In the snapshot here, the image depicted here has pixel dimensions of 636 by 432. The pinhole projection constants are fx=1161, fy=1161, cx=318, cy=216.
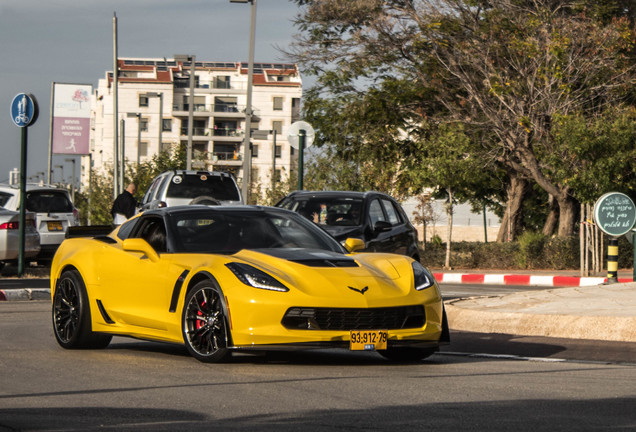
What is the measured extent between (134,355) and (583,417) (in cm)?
461

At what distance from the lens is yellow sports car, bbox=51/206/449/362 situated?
858cm

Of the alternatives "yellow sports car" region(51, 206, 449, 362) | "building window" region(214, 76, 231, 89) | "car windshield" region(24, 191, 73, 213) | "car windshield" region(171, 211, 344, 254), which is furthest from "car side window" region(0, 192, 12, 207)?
"building window" region(214, 76, 231, 89)

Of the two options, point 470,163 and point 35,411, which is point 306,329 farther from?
point 470,163

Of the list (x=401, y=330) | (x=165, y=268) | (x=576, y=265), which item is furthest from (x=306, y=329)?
(x=576, y=265)

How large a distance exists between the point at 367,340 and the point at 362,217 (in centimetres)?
824

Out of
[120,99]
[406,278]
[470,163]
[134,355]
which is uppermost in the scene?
[120,99]

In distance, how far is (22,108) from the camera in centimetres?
2064

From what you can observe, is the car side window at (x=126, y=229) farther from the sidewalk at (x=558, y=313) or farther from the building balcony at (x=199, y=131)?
the building balcony at (x=199, y=131)

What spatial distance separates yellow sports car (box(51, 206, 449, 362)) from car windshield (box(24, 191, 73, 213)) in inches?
566

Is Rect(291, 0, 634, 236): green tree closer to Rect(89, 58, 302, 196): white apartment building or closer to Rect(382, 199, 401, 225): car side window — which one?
Rect(382, 199, 401, 225): car side window

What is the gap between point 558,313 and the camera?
39.7 feet

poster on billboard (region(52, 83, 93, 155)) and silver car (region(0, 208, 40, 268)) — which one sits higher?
poster on billboard (region(52, 83, 93, 155))

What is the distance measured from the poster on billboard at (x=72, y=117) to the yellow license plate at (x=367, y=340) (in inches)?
1993

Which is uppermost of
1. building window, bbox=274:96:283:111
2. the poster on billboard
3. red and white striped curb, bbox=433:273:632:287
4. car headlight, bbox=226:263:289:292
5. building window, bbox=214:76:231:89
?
building window, bbox=214:76:231:89
